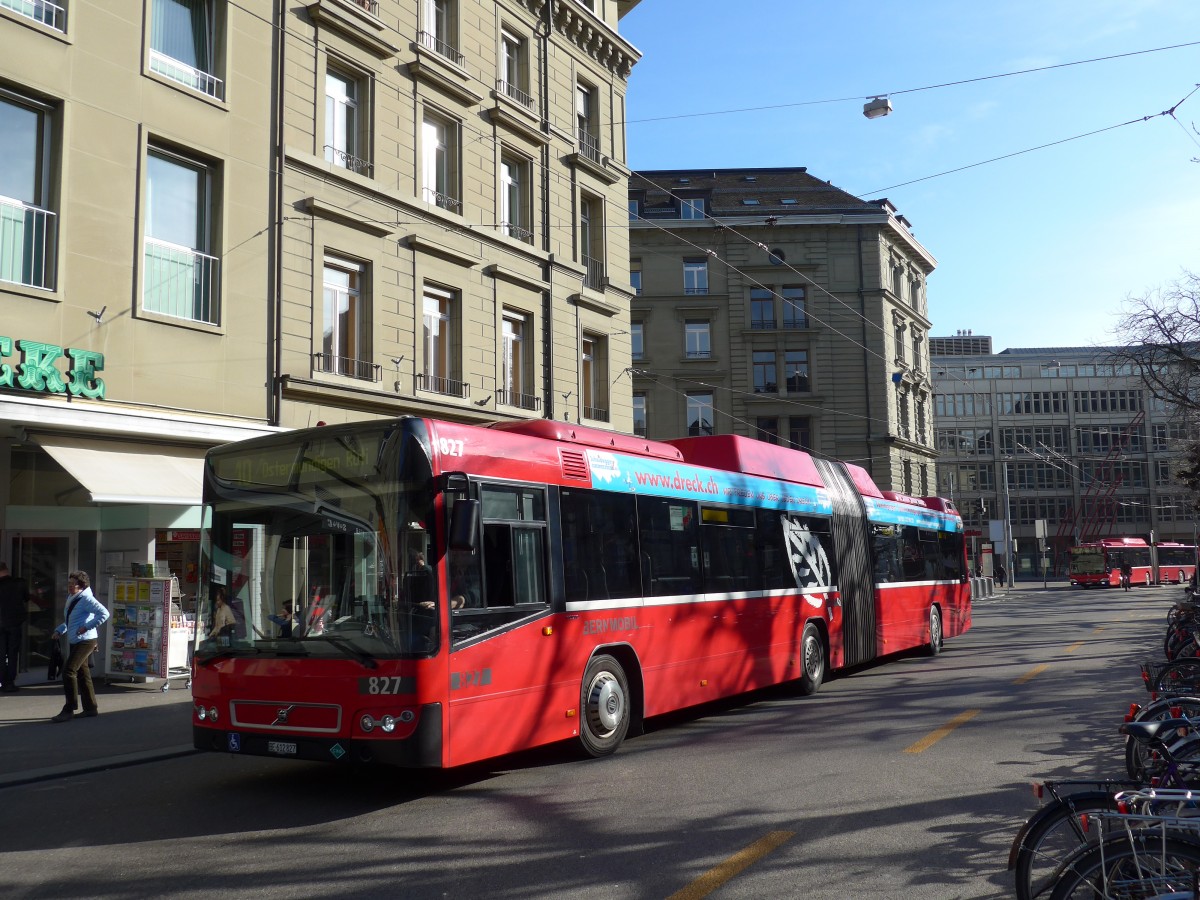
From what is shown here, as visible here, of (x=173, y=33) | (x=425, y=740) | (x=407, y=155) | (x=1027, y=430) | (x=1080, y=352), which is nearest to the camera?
(x=425, y=740)

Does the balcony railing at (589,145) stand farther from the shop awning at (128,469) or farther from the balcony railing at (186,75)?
A: the shop awning at (128,469)

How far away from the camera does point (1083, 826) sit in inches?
161

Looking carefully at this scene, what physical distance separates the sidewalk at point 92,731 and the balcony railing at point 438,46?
1326 cm

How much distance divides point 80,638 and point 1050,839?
432 inches

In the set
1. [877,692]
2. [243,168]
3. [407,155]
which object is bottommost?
[877,692]

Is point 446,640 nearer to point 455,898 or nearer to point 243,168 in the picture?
point 455,898

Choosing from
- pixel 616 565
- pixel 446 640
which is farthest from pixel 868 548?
pixel 446 640

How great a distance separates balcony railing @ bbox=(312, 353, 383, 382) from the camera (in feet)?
61.4

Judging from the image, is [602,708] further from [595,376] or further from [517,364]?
[595,376]

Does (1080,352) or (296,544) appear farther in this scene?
(1080,352)

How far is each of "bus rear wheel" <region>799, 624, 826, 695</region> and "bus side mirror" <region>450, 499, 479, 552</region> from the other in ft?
24.8

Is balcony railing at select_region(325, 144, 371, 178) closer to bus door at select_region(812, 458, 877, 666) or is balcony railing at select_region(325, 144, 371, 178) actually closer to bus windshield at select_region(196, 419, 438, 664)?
bus door at select_region(812, 458, 877, 666)

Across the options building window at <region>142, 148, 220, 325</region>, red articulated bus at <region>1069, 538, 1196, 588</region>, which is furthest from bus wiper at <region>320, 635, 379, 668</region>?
red articulated bus at <region>1069, 538, 1196, 588</region>

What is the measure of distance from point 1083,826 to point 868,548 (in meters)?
13.0
